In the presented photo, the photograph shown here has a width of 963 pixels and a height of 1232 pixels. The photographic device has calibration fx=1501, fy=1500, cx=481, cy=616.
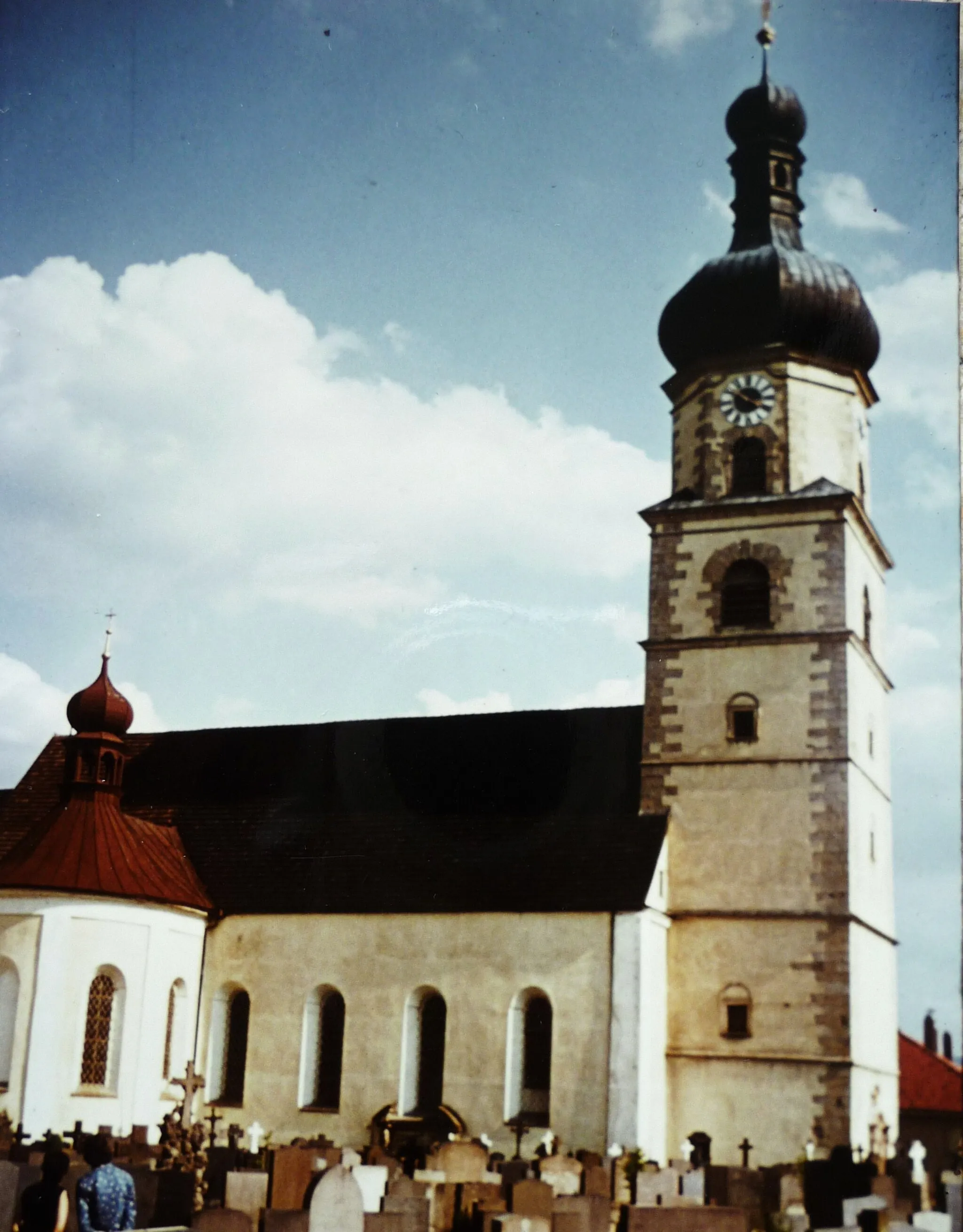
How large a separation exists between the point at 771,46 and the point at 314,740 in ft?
55.2

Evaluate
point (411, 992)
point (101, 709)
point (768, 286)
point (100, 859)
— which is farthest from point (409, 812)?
point (768, 286)

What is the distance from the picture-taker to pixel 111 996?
2480 cm

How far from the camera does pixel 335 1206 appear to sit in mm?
12961

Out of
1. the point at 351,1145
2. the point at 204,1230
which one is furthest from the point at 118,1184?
the point at 351,1145

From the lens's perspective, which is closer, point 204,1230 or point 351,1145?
point 204,1230

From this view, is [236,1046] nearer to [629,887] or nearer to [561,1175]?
[629,887]

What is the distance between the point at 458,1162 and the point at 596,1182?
168cm

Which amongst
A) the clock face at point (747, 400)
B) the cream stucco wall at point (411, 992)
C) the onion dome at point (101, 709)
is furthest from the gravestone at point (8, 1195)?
the clock face at point (747, 400)

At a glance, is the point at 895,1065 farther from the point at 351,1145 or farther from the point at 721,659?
the point at 351,1145

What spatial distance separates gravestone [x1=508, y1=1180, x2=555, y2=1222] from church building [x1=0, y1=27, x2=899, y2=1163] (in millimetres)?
7165

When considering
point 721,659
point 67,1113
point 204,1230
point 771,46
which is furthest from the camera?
point 721,659

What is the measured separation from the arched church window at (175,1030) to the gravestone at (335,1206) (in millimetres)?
13344

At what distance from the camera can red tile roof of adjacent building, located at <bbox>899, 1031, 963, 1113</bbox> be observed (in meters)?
31.5

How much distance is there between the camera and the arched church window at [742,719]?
24.7m
